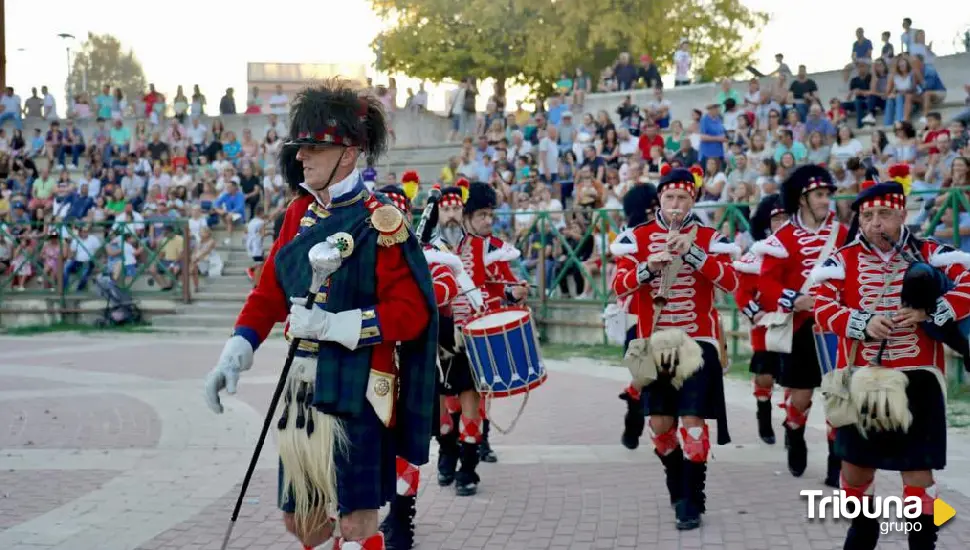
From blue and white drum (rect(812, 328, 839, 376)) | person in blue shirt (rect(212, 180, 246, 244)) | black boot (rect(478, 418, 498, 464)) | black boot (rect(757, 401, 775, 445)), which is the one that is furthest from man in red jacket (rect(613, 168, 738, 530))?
person in blue shirt (rect(212, 180, 246, 244))

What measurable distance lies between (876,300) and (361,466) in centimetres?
265

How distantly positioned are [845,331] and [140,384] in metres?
9.66

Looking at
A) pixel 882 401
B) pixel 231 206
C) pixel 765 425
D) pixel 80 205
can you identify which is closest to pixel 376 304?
pixel 882 401

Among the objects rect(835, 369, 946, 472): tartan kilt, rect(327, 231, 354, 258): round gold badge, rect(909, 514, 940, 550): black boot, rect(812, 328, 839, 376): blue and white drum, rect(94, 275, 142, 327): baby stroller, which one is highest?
rect(327, 231, 354, 258): round gold badge

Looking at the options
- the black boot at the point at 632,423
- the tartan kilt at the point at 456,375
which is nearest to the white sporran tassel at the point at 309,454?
the tartan kilt at the point at 456,375

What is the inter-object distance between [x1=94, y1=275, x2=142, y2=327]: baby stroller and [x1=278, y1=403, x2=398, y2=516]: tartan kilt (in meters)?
17.4

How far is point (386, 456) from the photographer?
14.1 ft

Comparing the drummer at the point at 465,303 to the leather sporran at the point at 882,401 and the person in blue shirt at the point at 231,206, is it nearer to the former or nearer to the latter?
the leather sporran at the point at 882,401

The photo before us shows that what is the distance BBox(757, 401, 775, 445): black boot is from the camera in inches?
339

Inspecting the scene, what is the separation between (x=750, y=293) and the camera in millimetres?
8305

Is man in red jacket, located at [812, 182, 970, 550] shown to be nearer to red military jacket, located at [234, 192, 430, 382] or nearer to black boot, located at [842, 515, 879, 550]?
black boot, located at [842, 515, 879, 550]

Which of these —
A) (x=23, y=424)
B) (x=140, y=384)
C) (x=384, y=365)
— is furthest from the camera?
(x=140, y=384)

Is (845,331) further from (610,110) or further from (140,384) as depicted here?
(610,110)

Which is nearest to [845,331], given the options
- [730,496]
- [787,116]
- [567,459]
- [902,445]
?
[902,445]
